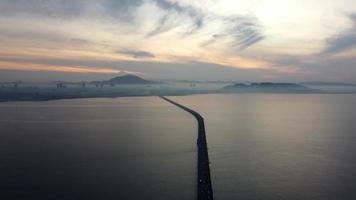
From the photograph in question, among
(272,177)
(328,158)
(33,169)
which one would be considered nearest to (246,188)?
(272,177)

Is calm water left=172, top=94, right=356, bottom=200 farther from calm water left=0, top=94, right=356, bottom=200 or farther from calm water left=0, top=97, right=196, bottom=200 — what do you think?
calm water left=0, top=97, right=196, bottom=200

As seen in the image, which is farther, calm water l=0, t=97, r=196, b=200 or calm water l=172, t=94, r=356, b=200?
calm water l=172, t=94, r=356, b=200

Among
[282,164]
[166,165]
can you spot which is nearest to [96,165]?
[166,165]

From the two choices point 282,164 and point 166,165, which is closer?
point 166,165

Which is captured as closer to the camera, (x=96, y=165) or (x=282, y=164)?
(x=96, y=165)

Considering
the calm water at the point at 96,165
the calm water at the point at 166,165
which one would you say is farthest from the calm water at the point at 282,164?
the calm water at the point at 96,165

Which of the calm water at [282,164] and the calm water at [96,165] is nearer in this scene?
the calm water at [96,165]

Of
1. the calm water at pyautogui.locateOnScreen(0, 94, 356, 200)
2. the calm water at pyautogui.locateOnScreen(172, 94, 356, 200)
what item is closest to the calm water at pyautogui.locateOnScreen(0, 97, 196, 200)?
the calm water at pyautogui.locateOnScreen(0, 94, 356, 200)

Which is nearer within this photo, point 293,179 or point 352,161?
point 293,179

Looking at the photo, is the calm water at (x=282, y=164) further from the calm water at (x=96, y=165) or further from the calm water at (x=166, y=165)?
the calm water at (x=96, y=165)

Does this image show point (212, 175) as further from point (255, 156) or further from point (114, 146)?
point (114, 146)

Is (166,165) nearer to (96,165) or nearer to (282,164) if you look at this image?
(96,165)
